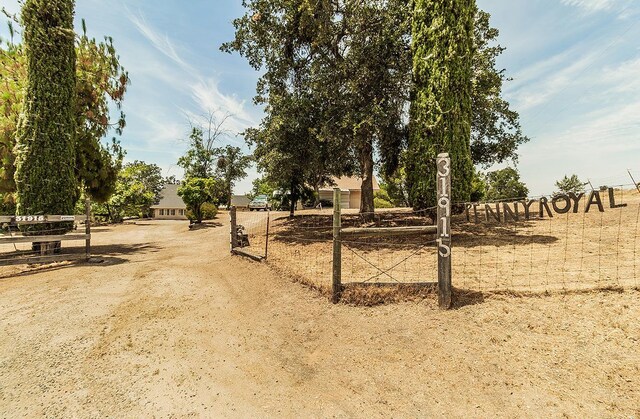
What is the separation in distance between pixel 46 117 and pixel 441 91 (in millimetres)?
14087

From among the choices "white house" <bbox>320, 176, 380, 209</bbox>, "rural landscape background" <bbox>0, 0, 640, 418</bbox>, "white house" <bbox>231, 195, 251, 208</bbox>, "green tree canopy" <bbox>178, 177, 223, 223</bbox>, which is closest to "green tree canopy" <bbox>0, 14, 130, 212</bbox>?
"rural landscape background" <bbox>0, 0, 640, 418</bbox>

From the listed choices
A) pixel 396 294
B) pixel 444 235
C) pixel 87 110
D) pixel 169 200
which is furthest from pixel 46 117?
pixel 169 200

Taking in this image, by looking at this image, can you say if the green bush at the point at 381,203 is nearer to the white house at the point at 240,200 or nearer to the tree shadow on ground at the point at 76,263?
the tree shadow on ground at the point at 76,263

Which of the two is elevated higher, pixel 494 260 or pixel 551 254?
pixel 551 254

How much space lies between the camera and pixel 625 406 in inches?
117

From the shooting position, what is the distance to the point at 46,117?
10.5m

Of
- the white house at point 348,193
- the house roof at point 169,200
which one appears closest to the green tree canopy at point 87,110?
the white house at point 348,193

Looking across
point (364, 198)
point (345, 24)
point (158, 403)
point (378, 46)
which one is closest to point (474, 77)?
point (378, 46)

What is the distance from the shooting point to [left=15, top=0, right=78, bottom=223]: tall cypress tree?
10250 mm

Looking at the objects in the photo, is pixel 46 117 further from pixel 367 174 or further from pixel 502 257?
pixel 502 257

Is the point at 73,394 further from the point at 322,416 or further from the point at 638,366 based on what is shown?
the point at 638,366

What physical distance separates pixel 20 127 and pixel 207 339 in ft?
38.0

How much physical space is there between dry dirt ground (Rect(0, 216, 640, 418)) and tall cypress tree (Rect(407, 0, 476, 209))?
6062 millimetres

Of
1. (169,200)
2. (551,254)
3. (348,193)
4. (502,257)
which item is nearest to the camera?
(551,254)
